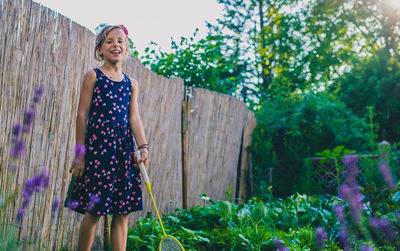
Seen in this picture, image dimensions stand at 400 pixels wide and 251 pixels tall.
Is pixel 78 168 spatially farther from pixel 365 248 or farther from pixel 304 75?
pixel 304 75

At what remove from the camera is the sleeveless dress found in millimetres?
2242

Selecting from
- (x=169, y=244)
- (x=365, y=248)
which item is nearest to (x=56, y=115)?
(x=169, y=244)

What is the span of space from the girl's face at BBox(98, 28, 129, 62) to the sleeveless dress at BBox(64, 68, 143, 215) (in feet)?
0.41

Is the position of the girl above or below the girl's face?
below

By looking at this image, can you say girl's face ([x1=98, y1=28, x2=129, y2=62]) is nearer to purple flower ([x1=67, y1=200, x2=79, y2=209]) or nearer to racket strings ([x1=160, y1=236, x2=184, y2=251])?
purple flower ([x1=67, y1=200, x2=79, y2=209])

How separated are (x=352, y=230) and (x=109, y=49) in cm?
177

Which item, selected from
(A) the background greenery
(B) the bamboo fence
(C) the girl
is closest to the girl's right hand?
(C) the girl

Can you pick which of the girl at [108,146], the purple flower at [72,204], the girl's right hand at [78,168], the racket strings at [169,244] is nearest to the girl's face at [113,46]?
the girl at [108,146]

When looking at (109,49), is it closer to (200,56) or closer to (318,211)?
(318,211)

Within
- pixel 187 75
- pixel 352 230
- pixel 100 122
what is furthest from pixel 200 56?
pixel 352 230

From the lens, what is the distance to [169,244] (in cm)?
239

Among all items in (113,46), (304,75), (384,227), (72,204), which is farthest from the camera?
(304,75)

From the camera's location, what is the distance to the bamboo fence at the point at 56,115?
2.34 meters

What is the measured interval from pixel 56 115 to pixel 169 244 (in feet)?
3.84
